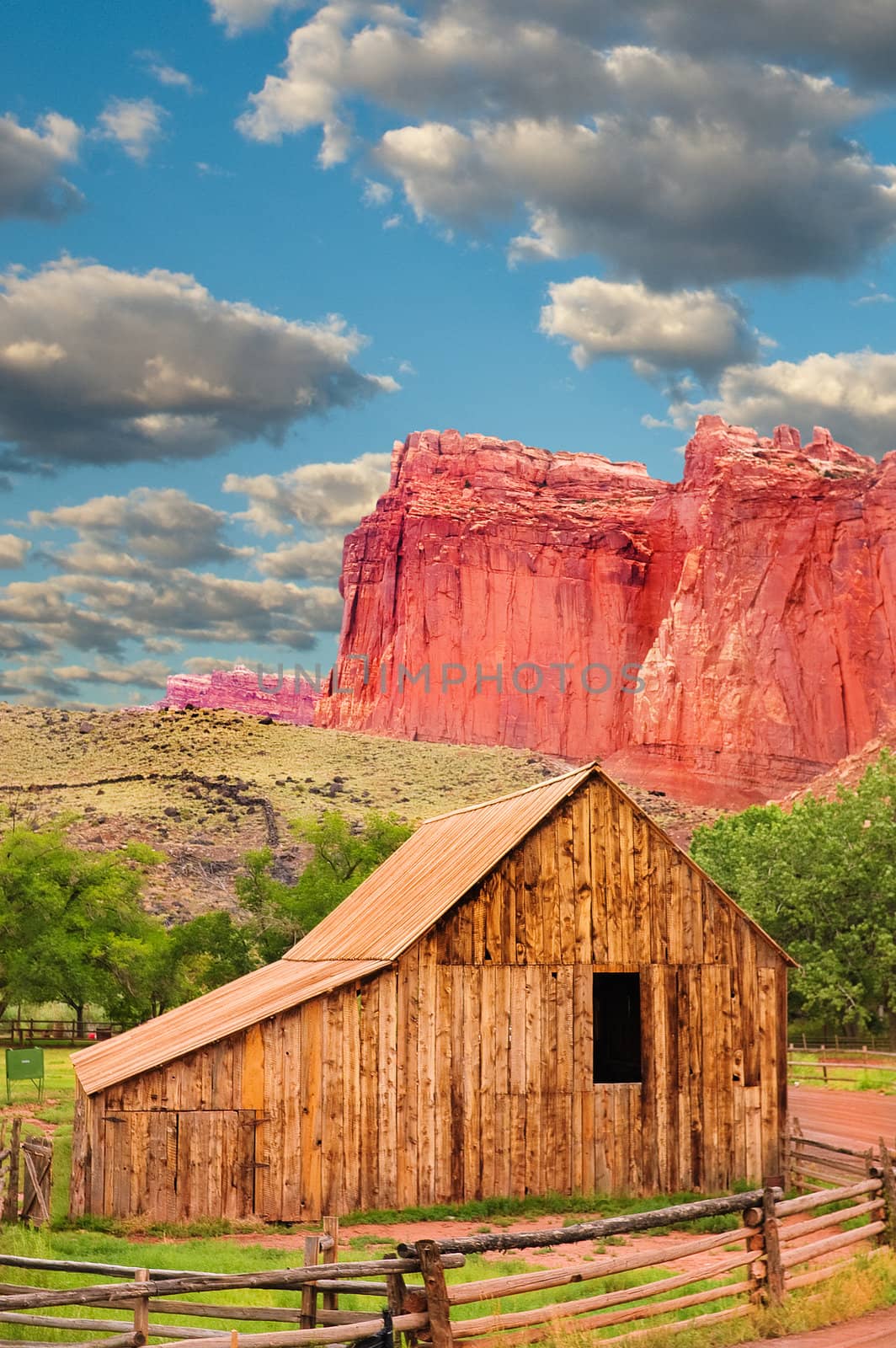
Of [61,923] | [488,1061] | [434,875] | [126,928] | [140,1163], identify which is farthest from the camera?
[126,928]

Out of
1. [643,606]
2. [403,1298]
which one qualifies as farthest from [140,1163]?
[643,606]

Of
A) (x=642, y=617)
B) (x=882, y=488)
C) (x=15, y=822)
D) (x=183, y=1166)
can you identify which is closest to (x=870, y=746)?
(x=882, y=488)

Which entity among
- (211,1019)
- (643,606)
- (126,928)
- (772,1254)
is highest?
(643,606)

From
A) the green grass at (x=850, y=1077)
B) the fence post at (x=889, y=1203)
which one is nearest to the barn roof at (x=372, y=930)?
the fence post at (x=889, y=1203)

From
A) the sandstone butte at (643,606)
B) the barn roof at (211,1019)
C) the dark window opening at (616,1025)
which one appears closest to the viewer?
the barn roof at (211,1019)

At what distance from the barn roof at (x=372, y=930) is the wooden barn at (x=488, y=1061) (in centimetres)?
9

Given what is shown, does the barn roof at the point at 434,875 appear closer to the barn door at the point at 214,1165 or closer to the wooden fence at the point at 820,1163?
the wooden fence at the point at 820,1163

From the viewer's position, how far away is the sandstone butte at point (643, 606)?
376 ft

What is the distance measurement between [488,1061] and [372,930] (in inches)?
130

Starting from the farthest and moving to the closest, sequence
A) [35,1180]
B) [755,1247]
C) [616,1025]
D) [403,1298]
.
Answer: [616,1025] → [35,1180] → [755,1247] → [403,1298]

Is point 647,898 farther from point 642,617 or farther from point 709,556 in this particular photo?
point 642,617

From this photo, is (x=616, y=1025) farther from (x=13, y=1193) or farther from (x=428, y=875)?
(x=13, y=1193)

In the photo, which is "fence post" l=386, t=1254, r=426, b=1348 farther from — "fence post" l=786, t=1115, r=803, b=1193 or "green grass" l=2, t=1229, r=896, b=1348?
"fence post" l=786, t=1115, r=803, b=1193

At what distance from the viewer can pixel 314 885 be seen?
4112 centimetres
